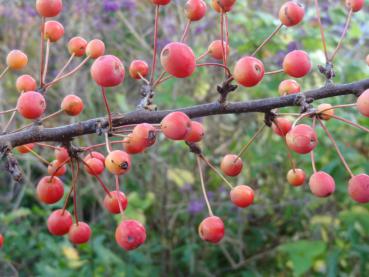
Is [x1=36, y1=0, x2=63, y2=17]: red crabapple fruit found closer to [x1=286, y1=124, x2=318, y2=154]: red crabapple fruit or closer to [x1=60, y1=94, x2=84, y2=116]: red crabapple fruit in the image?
[x1=60, y1=94, x2=84, y2=116]: red crabapple fruit

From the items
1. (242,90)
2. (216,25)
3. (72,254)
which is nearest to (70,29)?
(216,25)

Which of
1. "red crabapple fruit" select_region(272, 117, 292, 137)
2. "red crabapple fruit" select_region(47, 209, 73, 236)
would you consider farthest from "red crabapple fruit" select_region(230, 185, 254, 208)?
"red crabapple fruit" select_region(47, 209, 73, 236)

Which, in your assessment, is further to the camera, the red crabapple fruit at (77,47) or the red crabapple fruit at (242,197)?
the red crabapple fruit at (77,47)

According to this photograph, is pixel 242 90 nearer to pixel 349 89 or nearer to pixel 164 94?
pixel 164 94

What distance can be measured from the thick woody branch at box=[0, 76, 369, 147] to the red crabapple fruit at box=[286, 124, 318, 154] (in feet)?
0.32

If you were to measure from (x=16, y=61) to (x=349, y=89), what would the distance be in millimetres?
807

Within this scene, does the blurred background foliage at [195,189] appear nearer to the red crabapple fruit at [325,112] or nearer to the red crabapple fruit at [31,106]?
the red crabapple fruit at [325,112]

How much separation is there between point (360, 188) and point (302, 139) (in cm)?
17

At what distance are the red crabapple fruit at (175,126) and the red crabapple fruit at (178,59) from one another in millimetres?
76

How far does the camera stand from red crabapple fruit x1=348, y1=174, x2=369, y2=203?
38.5 inches

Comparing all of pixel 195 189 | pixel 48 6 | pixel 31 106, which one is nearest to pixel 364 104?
pixel 31 106

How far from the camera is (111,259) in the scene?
2705 millimetres

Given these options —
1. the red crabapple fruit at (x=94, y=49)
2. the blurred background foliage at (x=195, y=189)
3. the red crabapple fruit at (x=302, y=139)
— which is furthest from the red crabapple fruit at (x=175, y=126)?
the blurred background foliage at (x=195, y=189)

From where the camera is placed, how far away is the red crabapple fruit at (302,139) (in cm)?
89
